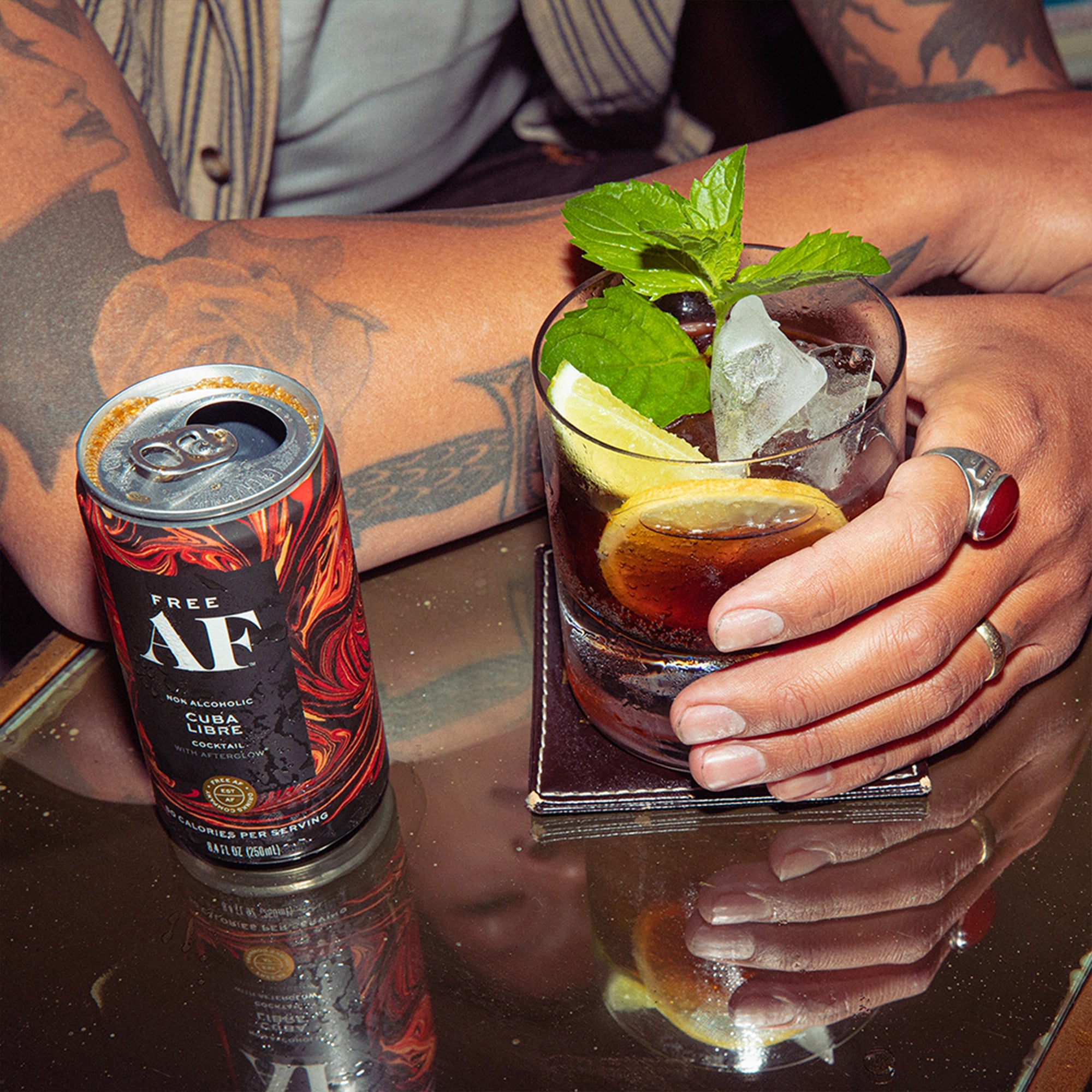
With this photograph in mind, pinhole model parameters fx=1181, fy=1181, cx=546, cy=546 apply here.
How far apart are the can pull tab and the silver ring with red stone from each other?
39 centimetres

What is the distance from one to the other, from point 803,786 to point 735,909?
3.3 inches

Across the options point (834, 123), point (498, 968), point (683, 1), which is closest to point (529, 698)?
point (498, 968)

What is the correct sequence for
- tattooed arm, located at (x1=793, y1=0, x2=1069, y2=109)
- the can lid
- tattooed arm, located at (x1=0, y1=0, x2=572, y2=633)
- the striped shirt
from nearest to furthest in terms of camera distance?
1. the can lid
2. tattooed arm, located at (x1=0, y1=0, x2=572, y2=633)
3. the striped shirt
4. tattooed arm, located at (x1=793, y1=0, x2=1069, y2=109)

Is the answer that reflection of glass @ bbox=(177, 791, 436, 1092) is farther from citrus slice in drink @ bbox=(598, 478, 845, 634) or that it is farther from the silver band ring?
the silver band ring

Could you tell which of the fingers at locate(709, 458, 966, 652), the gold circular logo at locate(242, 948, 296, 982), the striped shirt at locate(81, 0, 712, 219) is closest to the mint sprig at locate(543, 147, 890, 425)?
the fingers at locate(709, 458, 966, 652)

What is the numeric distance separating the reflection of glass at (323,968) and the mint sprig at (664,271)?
1.03 feet

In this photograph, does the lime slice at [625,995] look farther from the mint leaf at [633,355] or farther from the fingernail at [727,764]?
the mint leaf at [633,355]

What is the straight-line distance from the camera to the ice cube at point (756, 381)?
24.3 inches

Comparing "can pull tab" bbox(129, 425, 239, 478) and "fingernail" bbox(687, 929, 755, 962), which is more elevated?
"can pull tab" bbox(129, 425, 239, 478)

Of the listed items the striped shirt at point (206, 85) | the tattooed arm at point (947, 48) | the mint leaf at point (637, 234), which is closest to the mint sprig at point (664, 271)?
the mint leaf at point (637, 234)

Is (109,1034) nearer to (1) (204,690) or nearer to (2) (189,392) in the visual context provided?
(1) (204,690)

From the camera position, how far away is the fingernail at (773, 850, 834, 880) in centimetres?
68

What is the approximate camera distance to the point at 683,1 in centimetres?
149

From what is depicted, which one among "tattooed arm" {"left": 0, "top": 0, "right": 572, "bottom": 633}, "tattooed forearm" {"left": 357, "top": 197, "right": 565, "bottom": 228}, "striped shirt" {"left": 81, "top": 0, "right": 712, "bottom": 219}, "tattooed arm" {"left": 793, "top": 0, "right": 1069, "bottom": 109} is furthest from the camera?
"tattooed arm" {"left": 793, "top": 0, "right": 1069, "bottom": 109}
